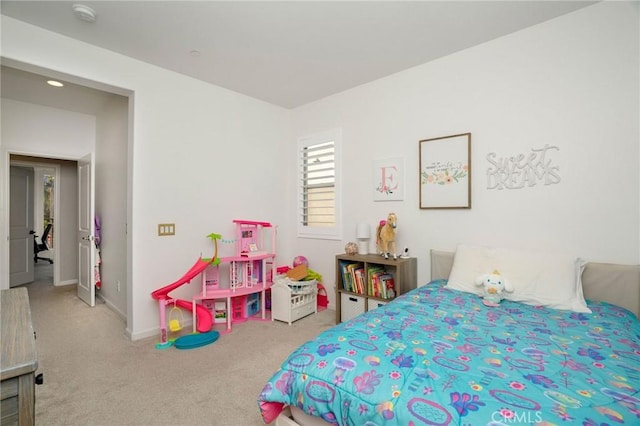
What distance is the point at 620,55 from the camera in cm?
191

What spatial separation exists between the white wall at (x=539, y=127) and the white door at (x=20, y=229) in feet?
20.1

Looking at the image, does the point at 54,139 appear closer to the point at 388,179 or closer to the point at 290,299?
Result: the point at 290,299

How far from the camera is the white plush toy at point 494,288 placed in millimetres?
1895

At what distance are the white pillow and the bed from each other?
3.8 inches

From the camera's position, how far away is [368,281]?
111 inches

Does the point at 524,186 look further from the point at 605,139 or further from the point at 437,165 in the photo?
the point at 437,165

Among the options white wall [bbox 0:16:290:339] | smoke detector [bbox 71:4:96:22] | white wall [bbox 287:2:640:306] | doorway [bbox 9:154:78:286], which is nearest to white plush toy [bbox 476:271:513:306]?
white wall [bbox 287:2:640:306]

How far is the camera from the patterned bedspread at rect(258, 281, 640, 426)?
34.3 inches

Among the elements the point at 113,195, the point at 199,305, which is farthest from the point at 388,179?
the point at 113,195

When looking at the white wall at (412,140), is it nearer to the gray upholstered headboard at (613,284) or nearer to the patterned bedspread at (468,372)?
the gray upholstered headboard at (613,284)

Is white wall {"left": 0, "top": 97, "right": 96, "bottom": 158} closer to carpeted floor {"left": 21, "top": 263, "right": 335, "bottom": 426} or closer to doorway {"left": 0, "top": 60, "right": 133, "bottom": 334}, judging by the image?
doorway {"left": 0, "top": 60, "right": 133, "bottom": 334}

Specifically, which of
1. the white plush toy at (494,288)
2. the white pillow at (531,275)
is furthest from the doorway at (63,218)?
the white plush toy at (494,288)

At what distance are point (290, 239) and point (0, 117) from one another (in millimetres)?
3921

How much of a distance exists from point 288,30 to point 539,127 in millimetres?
2092
